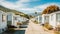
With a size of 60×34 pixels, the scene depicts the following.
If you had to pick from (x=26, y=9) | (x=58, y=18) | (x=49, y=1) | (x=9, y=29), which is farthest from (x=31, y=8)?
(x=58, y=18)

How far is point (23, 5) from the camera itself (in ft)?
21.7

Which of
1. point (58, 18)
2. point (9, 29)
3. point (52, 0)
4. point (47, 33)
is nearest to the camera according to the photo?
point (52, 0)

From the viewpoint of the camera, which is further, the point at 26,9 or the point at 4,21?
the point at 4,21

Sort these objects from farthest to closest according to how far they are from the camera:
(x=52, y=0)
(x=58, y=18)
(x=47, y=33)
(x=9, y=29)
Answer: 1. (x=58, y=18)
2. (x=9, y=29)
3. (x=47, y=33)
4. (x=52, y=0)

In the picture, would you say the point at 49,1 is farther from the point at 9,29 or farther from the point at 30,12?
the point at 9,29

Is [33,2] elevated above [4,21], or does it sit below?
above

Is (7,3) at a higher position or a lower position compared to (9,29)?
higher

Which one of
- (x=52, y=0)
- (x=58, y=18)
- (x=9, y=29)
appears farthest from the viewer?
(x=58, y=18)

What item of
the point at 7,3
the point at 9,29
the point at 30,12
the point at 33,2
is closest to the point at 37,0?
the point at 33,2

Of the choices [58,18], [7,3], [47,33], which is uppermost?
[7,3]

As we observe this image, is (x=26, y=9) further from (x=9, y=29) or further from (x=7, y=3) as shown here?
(x=9, y=29)

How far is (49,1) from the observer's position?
6523mm

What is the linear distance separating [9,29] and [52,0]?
215 cm

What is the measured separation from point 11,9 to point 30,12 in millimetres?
683
